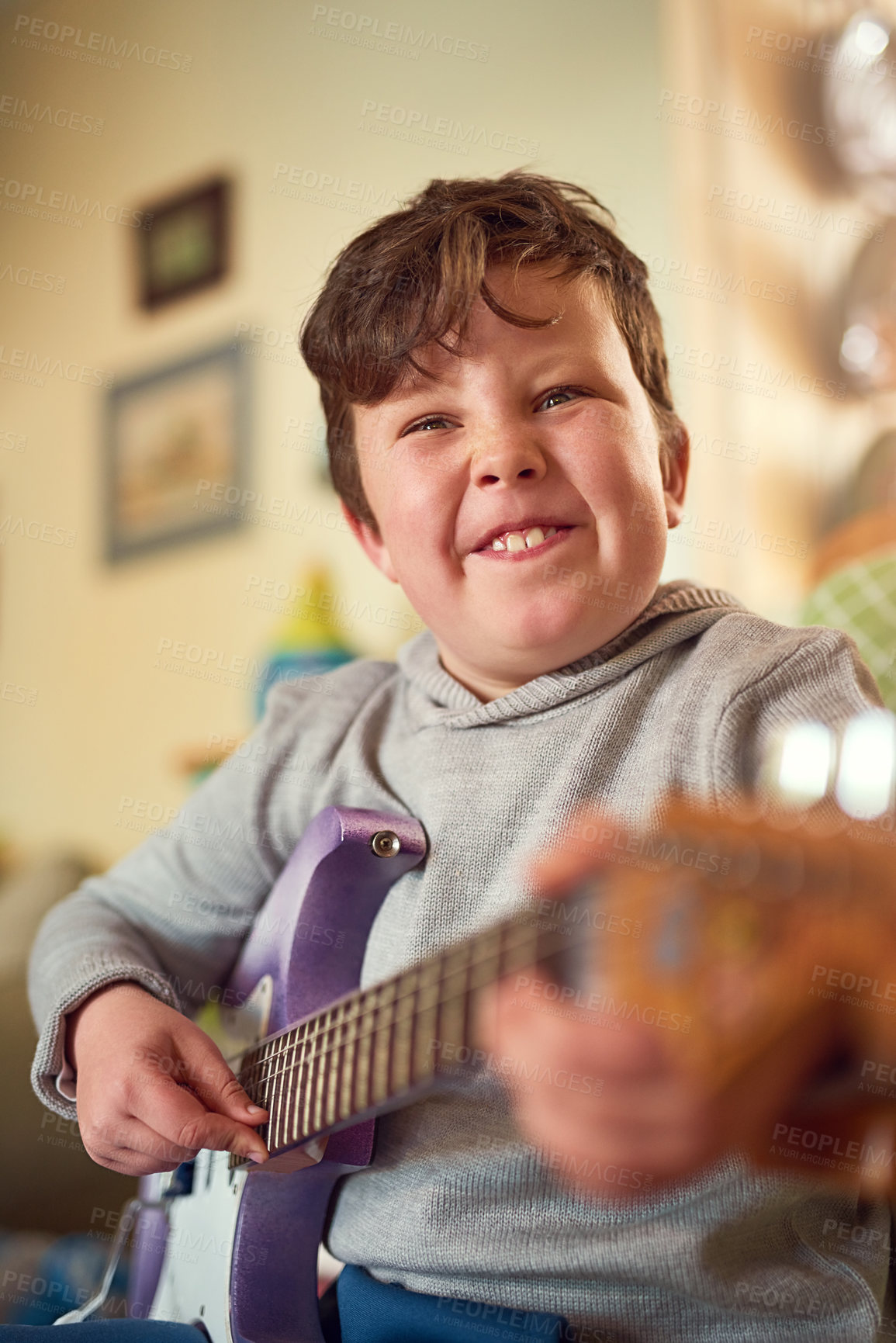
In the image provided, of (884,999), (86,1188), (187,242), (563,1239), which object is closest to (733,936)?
(884,999)

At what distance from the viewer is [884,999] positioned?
290mm

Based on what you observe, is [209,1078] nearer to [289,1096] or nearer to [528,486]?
[289,1096]

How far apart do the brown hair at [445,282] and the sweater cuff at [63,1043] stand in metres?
0.37

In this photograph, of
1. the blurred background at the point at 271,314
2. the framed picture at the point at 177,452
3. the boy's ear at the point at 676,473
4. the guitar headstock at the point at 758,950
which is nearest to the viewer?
the guitar headstock at the point at 758,950

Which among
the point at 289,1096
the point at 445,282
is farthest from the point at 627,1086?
the point at 445,282

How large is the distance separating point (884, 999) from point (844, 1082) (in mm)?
56

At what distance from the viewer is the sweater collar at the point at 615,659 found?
62 cm

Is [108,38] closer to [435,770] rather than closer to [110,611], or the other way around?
[110,611]

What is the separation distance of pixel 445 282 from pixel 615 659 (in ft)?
0.81

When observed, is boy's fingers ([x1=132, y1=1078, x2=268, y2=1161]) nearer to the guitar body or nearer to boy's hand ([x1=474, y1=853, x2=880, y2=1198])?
the guitar body

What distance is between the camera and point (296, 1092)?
535mm

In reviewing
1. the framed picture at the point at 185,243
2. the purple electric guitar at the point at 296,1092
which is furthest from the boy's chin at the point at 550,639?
the framed picture at the point at 185,243

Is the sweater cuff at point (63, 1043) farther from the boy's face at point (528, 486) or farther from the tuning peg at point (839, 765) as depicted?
the tuning peg at point (839, 765)

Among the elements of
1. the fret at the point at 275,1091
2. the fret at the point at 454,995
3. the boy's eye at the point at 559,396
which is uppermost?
the boy's eye at the point at 559,396
